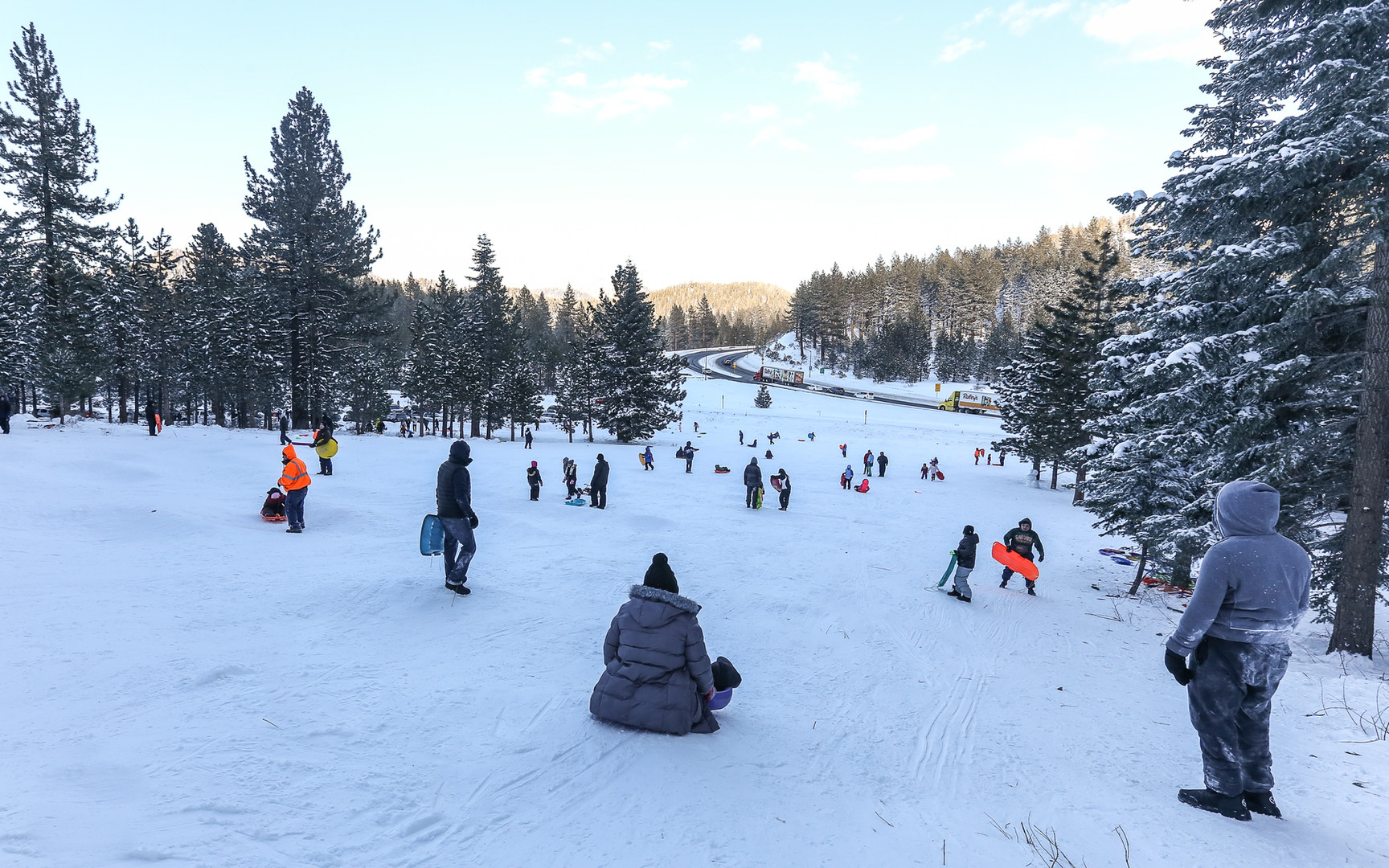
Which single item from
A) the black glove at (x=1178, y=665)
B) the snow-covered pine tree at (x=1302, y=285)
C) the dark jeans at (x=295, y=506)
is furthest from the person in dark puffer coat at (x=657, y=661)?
the snow-covered pine tree at (x=1302, y=285)

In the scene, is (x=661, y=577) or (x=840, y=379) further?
(x=840, y=379)

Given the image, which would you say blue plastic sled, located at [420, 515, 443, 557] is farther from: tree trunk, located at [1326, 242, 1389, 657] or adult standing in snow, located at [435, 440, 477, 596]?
tree trunk, located at [1326, 242, 1389, 657]

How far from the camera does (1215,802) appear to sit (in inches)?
172

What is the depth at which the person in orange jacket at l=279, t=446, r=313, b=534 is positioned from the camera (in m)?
10.6

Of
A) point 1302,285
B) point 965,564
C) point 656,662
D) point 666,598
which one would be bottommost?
point 965,564

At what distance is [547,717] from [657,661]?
1.24 m

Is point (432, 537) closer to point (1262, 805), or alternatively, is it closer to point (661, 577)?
point (661, 577)

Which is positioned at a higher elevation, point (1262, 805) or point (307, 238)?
point (307, 238)

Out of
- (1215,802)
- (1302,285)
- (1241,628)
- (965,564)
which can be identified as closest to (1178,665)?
(1241,628)

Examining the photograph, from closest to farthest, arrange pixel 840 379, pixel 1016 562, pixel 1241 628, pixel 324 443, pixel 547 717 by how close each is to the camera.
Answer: pixel 1241 628 < pixel 547 717 < pixel 1016 562 < pixel 324 443 < pixel 840 379

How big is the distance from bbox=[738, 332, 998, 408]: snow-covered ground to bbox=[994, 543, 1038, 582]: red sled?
4595 cm

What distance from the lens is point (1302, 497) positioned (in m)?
9.60

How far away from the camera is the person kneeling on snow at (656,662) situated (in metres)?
4.88

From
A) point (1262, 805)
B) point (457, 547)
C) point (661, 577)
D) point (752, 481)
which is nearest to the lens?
point (1262, 805)
